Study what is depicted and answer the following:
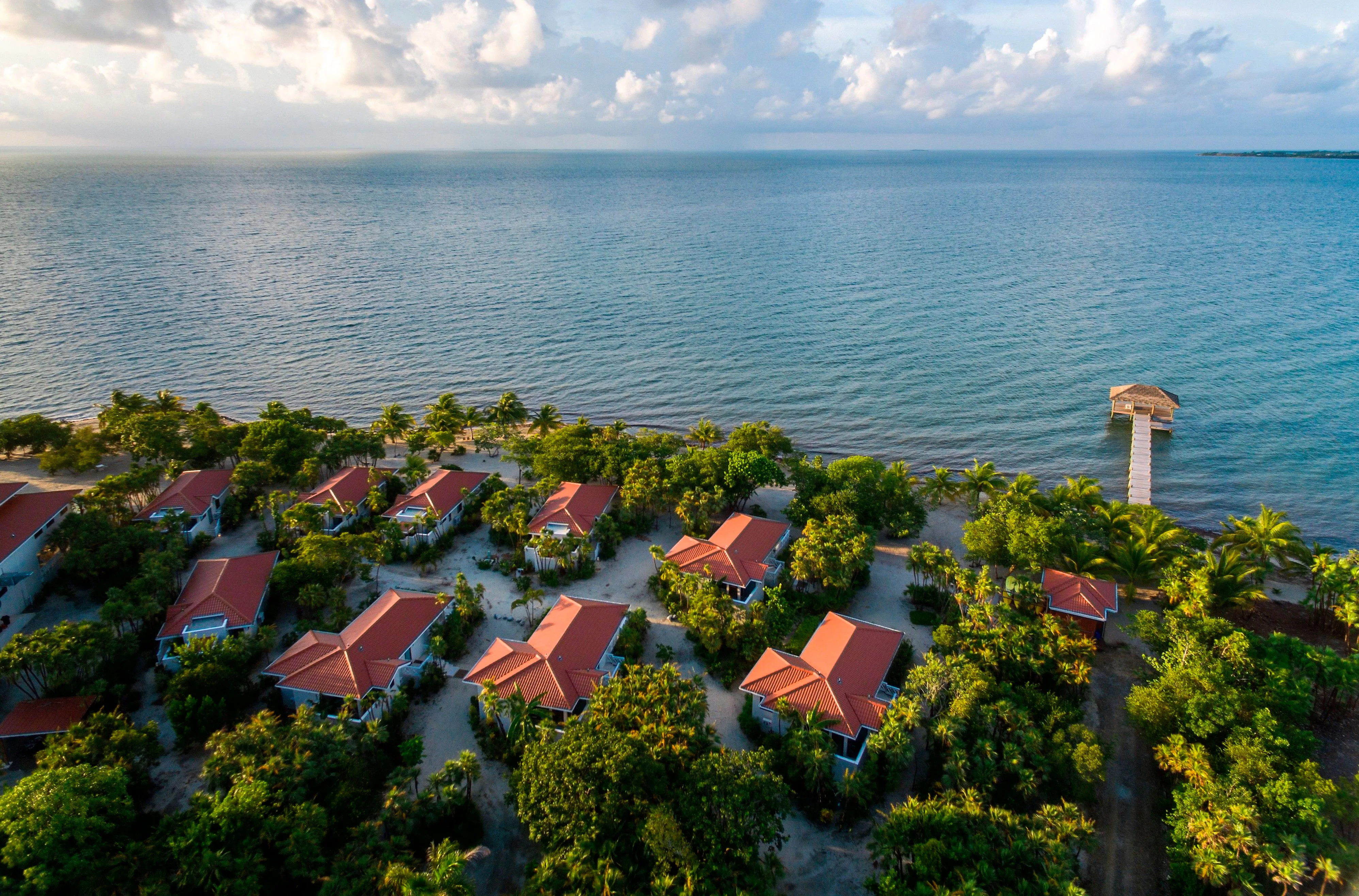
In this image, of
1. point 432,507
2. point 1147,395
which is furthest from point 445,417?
point 1147,395

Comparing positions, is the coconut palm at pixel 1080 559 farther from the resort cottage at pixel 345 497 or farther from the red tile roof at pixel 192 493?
the red tile roof at pixel 192 493

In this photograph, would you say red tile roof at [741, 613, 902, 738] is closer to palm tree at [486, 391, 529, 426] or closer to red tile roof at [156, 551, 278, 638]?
red tile roof at [156, 551, 278, 638]

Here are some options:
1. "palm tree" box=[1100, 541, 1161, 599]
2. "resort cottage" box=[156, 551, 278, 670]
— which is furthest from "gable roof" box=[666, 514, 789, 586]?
"resort cottage" box=[156, 551, 278, 670]

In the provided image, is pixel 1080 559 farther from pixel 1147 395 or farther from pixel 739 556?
pixel 1147 395

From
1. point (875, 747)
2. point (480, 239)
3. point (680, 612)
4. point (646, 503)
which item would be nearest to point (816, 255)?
point (480, 239)

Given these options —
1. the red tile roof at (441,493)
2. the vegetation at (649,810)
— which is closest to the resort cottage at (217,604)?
the red tile roof at (441,493)

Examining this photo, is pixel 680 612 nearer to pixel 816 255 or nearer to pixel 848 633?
pixel 848 633

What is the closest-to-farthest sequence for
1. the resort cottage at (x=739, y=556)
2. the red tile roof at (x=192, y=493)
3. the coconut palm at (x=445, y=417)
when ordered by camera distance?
the resort cottage at (x=739, y=556)
the red tile roof at (x=192, y=493)
the coconut palm at (x=445, y=417)
